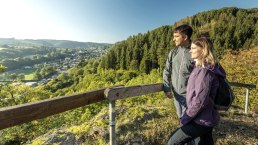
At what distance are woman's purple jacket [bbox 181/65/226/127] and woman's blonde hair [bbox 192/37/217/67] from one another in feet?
0.21

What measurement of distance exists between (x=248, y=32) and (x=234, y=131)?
80.8 metres

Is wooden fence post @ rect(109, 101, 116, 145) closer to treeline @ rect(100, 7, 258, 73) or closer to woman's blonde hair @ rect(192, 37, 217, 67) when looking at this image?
woman's blonde hair @ rect(192, 37, 217, 67)

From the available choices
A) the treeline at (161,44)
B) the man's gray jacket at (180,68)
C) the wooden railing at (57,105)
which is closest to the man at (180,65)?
the man's gray jacket at (180,68)

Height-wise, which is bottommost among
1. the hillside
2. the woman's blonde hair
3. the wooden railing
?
the hillside

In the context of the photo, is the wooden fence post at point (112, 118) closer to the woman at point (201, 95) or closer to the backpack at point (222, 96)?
the woman at point (201, 95)

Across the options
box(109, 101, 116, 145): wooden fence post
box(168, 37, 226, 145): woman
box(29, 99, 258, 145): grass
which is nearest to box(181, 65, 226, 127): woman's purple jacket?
box(168, 37, 226, 145): woman

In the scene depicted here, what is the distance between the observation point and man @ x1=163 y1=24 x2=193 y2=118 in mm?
3025

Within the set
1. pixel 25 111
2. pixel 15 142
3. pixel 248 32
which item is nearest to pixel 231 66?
pixel 15 142

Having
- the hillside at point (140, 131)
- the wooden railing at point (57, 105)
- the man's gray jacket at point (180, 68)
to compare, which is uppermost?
the man's gray jacket at point (180, 68)

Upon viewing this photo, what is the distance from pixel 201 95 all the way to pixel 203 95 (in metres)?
0.02

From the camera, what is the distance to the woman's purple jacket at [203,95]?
2.18 m

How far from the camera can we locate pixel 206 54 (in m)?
2.35

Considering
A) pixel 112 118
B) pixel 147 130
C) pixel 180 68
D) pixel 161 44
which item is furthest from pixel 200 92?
pixel 161 44

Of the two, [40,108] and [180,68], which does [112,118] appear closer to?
[40,108]
